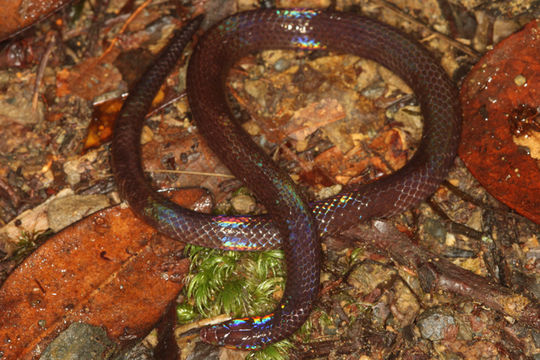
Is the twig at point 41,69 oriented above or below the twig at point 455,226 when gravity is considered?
above

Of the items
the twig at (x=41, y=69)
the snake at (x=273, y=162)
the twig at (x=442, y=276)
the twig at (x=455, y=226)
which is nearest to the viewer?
the twig at (x=442, y=276)

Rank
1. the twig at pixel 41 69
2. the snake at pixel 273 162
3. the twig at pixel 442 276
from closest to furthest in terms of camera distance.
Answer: the twig at pixel 442 276
the snake at pixel 273 162
the twig at pixel 41 69

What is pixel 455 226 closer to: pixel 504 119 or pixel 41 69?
pixel 504 119

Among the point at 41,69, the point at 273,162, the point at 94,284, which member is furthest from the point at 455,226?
the point at 41,69

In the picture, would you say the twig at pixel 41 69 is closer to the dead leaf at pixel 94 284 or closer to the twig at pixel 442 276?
the dead leaf at pixel 94 284

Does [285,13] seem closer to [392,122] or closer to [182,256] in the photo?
[392,122]

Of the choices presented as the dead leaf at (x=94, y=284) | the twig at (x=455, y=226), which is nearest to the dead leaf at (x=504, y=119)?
the twig at (x=455, y=226)

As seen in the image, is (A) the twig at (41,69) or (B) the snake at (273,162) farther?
(A) the twig at (41,69)

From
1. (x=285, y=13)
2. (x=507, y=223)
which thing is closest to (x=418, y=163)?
(x=507, y=223)
